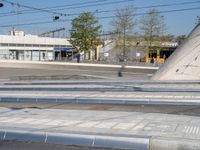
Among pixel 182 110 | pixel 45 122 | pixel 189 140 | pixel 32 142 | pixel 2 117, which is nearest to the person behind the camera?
pixel 189 140

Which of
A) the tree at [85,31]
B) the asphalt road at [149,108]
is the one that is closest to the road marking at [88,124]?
the asphalt road at [149,108]

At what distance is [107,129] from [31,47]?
75.3 m

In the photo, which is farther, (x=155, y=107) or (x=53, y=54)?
(x=53, y=54)

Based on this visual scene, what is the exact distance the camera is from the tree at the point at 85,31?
67.6 m

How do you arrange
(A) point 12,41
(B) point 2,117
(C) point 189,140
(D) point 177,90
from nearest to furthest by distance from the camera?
(C) point 189,140 < (B) point 2,117 < (D) point 177,90 < (A) point 12,41

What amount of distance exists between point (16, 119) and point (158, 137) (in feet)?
12.5

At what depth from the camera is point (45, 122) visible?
851 centimetres

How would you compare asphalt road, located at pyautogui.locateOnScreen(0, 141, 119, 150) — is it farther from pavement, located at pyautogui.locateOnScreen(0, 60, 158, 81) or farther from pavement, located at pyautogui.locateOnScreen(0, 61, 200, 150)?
pavement, located at pyautogui.locateOnScreen(0, 60, 158, 81)

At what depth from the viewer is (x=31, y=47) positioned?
8106 cm

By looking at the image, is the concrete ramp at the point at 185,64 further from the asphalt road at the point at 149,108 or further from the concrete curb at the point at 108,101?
the asphalt road at the point at 149,108

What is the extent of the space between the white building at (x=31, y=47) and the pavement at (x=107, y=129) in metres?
60.0

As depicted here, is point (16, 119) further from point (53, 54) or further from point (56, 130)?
point (53, 54)

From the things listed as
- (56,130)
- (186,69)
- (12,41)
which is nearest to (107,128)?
(56,130)

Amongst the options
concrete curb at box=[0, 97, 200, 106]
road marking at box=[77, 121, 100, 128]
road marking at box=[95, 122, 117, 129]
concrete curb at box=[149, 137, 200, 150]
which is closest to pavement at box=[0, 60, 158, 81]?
concrete curb at box=[0, 97, 200, 106]
